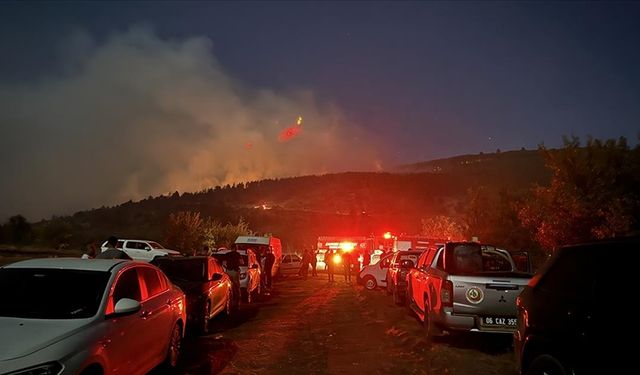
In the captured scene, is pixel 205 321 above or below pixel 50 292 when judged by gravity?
below

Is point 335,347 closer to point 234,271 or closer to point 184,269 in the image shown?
point 184,269

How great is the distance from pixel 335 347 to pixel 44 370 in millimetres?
6427

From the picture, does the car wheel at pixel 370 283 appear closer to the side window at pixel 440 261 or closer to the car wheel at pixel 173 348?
the side window at pixel 440 261

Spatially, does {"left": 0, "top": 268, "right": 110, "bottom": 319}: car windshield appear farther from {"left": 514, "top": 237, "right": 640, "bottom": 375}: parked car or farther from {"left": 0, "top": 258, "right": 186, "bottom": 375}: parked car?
{"left": 514, "top": 237, "right": 640, "bottom": 375}: parked car

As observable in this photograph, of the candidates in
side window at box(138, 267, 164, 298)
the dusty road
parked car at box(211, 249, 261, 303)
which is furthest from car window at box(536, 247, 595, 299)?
parked car at box(211, 249, 261, 303)

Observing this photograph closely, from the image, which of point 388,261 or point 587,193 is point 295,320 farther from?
point 587,193

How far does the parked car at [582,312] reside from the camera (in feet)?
13.4

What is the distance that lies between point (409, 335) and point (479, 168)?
143 metres

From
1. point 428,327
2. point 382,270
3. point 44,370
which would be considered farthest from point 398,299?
point 44,370

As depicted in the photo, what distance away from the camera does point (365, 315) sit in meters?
14.8

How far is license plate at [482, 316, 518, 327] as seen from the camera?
9.16m

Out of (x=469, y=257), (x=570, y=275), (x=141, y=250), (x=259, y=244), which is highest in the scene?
(x=259, y=244)

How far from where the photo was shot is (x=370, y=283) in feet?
74.2

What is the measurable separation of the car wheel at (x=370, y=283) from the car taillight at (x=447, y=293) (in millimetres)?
13076
